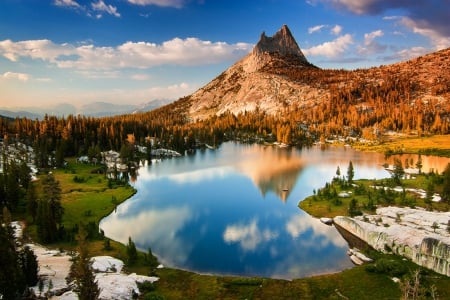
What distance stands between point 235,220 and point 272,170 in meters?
55.1

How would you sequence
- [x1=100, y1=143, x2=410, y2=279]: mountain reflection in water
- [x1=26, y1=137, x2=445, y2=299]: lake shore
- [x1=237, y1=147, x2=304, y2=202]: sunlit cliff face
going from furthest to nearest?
1. [x1=237, y1=147, x2=304, y2=202]: sunlit cliff face
2. [x1=100, y1=143, x2=410, y2=279]: mountain reflection in water
3. [x1=26, y1=137, x2=445, y2=299]: lake shore

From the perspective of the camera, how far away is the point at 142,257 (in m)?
53.9

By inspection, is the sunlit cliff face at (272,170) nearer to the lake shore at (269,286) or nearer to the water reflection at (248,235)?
the water reflection at (248,235)

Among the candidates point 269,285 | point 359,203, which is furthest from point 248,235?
point 359,203

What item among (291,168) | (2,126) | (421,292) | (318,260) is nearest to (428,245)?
(421,292)

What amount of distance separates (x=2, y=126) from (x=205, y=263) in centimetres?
15484

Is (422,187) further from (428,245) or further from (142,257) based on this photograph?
(142,257)

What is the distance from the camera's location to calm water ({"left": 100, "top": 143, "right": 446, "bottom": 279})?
180 feet

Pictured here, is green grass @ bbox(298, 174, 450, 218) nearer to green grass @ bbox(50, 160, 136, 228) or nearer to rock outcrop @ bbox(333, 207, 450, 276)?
rock outcrop @ bbox(333, 207, 450, 276)

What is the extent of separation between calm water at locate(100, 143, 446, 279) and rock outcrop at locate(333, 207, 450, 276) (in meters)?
4.03

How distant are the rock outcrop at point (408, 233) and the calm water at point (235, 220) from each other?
13.2ft

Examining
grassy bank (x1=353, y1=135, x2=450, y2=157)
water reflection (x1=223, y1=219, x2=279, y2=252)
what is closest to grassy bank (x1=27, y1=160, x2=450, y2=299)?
water reflection (x1=223, y1=219, x2=279, y2=252)

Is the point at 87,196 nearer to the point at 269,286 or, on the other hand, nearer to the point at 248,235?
the point at 248,235

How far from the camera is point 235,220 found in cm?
7419
